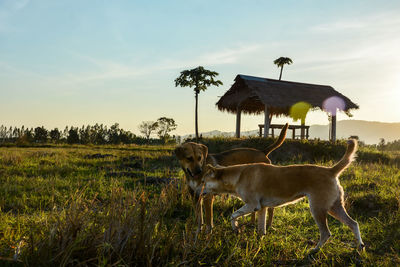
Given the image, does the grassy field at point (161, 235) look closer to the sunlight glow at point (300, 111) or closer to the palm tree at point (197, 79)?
the sunlight glow at point (300, 111)

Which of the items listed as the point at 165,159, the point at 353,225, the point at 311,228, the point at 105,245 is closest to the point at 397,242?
the point at 353,225

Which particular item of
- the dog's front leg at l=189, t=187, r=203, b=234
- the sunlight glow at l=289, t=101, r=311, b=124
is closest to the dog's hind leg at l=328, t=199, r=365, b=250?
the dog's front leg at l=189, t=187, r=203, b=234

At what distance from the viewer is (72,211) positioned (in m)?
2.82

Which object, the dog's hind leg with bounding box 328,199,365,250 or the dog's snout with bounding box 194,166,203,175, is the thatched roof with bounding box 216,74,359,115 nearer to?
the dog's snout with bounding box 194,166,203,175

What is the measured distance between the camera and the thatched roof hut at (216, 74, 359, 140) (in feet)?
69.7

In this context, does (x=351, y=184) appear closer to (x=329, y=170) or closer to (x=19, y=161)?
(x=329, y=170)

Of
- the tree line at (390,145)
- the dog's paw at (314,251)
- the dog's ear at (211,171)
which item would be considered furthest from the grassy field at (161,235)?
the tree line at (390,145)

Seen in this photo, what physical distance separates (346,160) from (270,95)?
58.3 ft

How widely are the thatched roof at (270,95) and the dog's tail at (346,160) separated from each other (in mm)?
16416

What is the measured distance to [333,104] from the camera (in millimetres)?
24000

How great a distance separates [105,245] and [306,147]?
15306 mm

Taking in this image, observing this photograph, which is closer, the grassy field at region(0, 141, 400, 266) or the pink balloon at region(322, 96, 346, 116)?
the grassy field at region(0, 141, 400, 266)

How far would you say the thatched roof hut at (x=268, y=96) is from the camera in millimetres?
21242

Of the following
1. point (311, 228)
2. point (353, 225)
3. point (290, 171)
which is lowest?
point (311, 228)
